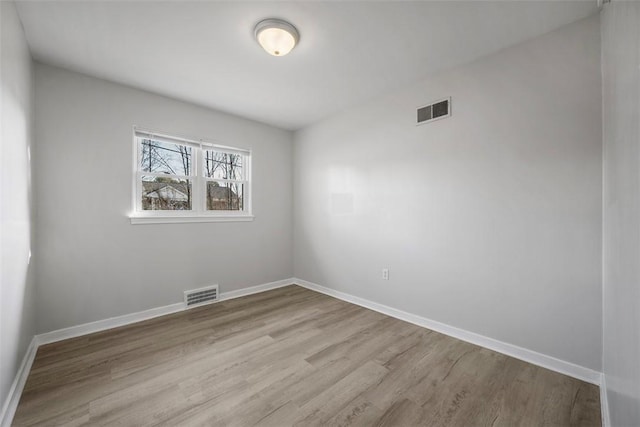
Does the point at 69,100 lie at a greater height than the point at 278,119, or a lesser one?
lesser

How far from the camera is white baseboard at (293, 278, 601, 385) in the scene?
1892mm

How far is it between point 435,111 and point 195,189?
3071 millimetres

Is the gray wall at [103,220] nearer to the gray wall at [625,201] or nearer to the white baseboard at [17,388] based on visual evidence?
the white baseboard at [17,388]

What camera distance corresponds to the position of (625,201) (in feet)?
3.62

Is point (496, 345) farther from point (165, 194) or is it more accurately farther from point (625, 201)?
point (165, 194)

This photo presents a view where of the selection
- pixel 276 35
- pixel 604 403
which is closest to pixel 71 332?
pixel 276 35

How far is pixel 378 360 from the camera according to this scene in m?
2.13

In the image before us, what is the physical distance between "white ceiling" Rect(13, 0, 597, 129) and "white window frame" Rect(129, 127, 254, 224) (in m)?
0.58

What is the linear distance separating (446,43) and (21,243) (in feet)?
12.0

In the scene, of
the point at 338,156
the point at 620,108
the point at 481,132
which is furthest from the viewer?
the point at 338,156

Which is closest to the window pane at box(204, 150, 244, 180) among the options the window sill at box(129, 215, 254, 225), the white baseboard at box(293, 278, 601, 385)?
the window sill at box(129, 215, 254, 225)

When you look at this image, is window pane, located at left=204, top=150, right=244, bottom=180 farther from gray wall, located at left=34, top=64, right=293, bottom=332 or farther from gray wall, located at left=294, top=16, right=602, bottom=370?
gray wall, located at left=294, top=16, right=602, bottom=370

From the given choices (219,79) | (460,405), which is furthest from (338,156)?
(460,405)

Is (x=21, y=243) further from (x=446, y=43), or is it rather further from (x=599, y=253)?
(x=599, y=253)
